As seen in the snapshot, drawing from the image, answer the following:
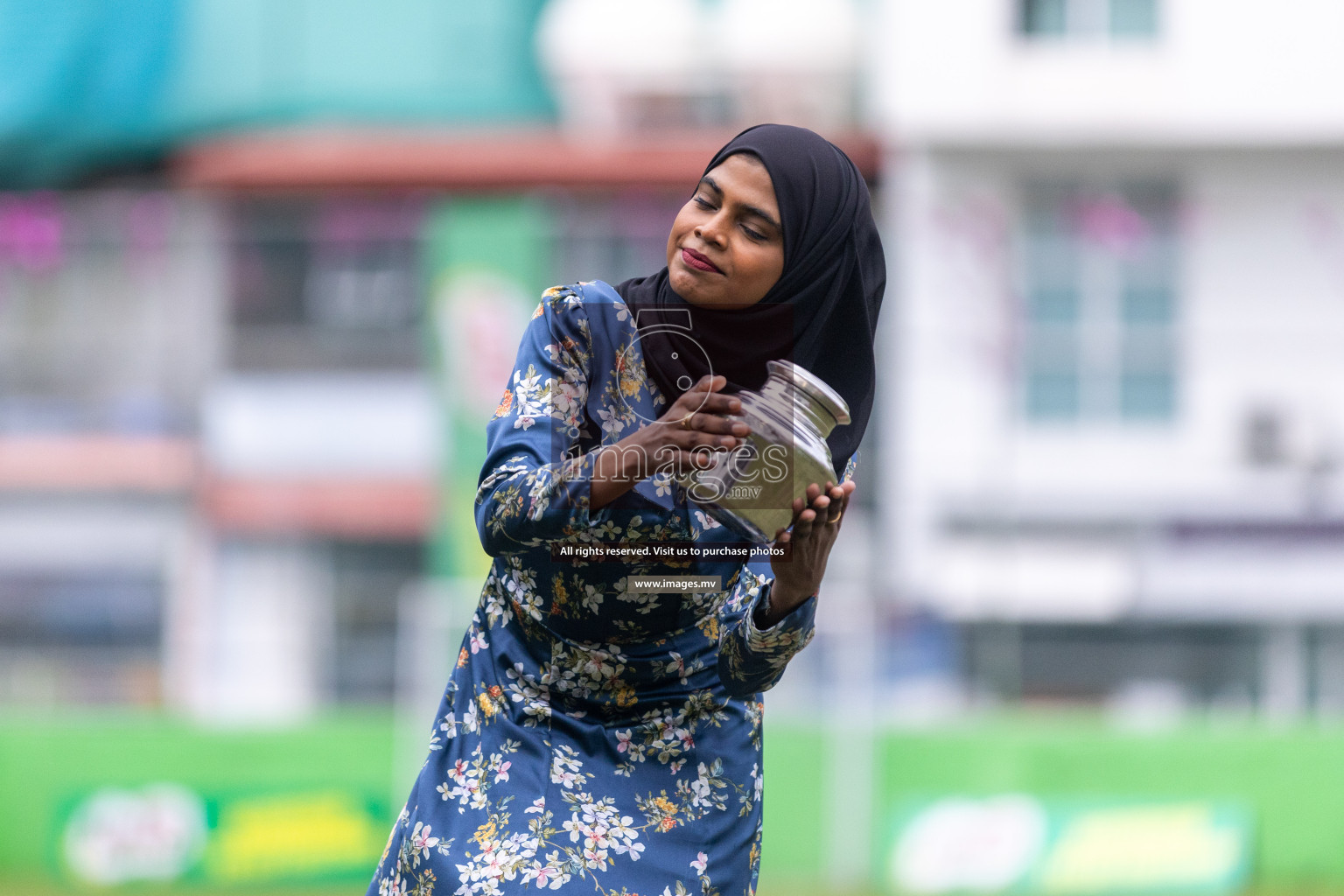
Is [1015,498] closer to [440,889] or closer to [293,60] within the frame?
[293,60]

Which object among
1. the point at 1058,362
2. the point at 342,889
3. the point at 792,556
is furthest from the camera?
the point at 1058,362

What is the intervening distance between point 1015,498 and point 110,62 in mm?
8815

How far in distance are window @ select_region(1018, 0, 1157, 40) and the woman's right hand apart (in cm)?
1315

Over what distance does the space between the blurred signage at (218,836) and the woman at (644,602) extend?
6093 mm

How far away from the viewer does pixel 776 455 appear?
183 cm

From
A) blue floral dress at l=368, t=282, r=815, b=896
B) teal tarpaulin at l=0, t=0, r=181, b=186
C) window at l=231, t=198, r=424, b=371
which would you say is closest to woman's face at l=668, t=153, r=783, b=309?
blue floral dress at l=368, t=282, r=815, b=896

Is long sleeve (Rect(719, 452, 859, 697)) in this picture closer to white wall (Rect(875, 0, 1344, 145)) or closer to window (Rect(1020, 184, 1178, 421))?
window (Rect(1020, 184, 1178, 421))

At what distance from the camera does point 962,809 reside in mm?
7832

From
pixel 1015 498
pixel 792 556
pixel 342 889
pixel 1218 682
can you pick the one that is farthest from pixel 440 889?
pixel 1015 498

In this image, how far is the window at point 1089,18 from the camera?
1411cm

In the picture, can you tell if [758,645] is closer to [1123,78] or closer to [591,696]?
[591,696]

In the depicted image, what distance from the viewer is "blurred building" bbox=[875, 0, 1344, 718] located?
30.1ft

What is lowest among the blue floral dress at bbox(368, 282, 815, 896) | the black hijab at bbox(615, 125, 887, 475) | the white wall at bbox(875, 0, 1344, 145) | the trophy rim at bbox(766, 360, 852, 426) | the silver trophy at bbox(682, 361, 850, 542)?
the blue floral dress at bbox(368, 282, 815, 896)

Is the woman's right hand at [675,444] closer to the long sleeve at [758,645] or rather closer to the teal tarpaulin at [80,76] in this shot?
the long sleeve at [758,645]
